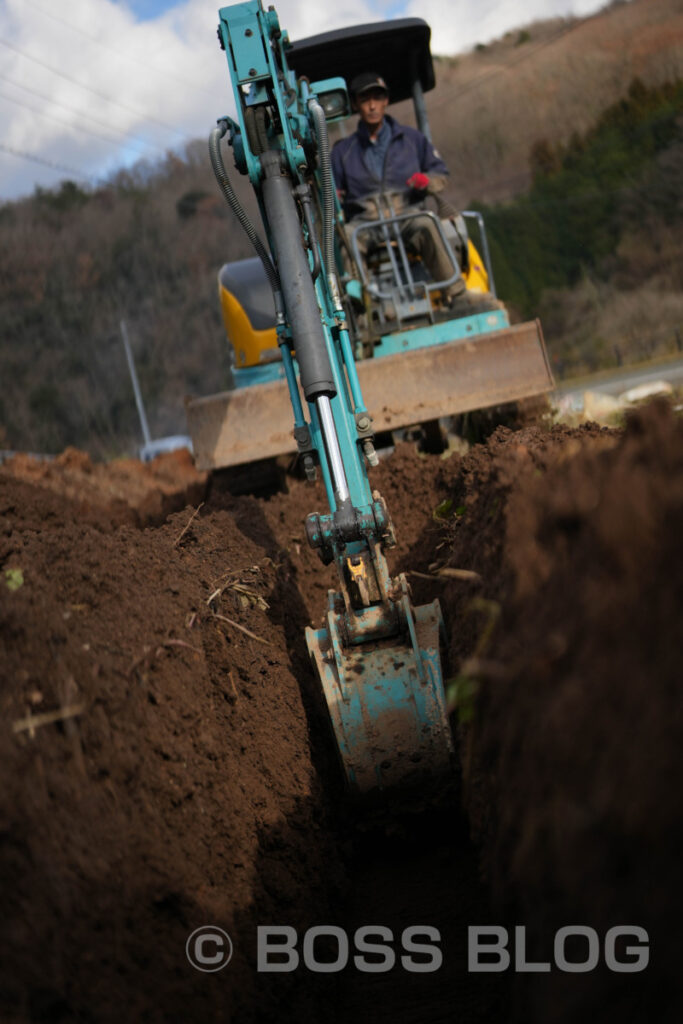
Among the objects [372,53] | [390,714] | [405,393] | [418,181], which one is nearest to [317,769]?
[390,714]

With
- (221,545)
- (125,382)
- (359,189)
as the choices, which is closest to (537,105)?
(125,382)

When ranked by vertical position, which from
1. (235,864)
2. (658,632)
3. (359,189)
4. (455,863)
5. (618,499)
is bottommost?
(455,863)

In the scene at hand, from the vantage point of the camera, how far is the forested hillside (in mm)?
37750

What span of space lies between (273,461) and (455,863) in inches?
163

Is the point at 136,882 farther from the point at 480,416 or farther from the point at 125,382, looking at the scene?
the point at 125,382

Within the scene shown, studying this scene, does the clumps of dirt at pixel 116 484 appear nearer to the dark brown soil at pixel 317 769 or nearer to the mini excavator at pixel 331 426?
the mini excavator at pixel 331 426

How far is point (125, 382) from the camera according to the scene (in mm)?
48375

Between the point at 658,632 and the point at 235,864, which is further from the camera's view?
the point at 235,864

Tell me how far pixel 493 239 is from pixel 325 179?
124 ft

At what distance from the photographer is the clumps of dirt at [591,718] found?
1.69 metres

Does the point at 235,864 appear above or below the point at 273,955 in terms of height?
above

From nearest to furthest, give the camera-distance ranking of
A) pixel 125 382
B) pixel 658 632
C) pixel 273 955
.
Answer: pixel 658 632 < pixel 273 955 < pixel 125 382

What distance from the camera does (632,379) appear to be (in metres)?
22.2

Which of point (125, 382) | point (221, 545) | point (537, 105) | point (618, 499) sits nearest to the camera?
point (618, 499)
